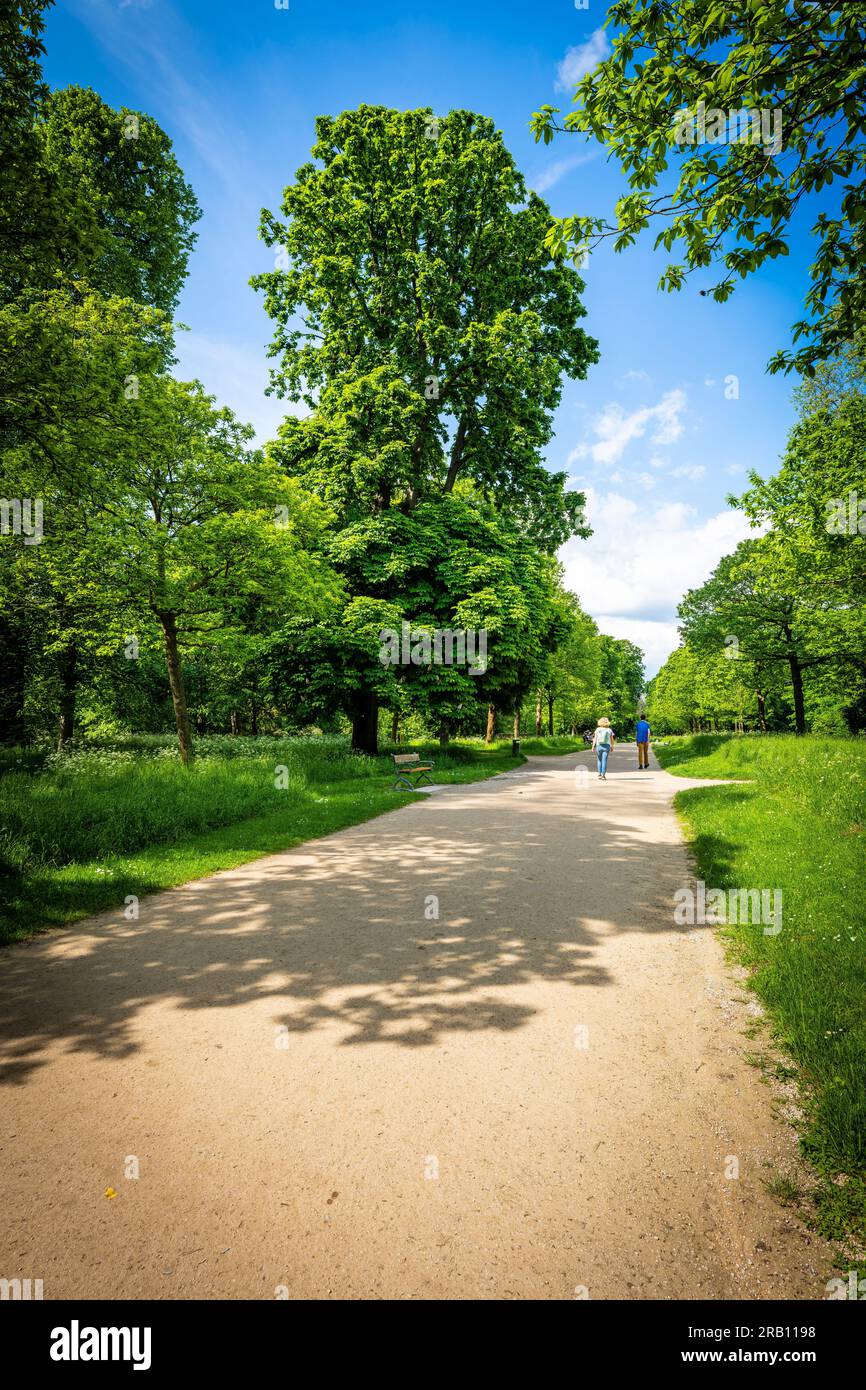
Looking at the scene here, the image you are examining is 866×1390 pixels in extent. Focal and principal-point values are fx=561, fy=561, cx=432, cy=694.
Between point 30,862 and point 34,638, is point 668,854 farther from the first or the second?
point 34,638

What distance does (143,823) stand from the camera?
9172mm

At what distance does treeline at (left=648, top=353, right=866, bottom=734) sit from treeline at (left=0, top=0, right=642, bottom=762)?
7.05m

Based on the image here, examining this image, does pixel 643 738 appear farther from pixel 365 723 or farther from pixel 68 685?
pixel 68 685

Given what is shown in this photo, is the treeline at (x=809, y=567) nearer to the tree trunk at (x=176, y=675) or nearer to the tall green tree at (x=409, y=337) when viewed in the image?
the tall green tree at (x=409, y=337)

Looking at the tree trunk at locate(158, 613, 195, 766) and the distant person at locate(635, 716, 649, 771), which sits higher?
the tree trunk at locate(158, 613, 195, 766)

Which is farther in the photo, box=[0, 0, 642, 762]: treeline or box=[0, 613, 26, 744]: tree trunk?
box=[0, 613, 26, 744]: tree trunk

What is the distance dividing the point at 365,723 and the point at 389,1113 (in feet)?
58.7

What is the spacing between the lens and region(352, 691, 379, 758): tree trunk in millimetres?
20391

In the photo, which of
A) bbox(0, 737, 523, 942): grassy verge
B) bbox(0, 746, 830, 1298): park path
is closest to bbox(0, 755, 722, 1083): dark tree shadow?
bbox(0, 746, 830, 1298): park path

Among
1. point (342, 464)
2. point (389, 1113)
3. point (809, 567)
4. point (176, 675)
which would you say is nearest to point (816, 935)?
point (389, 1113)

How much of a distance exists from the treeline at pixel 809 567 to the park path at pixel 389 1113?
14190 millimetres

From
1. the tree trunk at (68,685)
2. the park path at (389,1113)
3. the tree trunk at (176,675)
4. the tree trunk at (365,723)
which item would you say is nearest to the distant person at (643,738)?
the tree trunk at (365,723)

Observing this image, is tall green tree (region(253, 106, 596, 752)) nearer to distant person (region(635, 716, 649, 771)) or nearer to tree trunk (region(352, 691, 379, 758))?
tree trunk (region(352, 691, 379, 758))

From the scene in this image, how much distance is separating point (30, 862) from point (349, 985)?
5.28m
